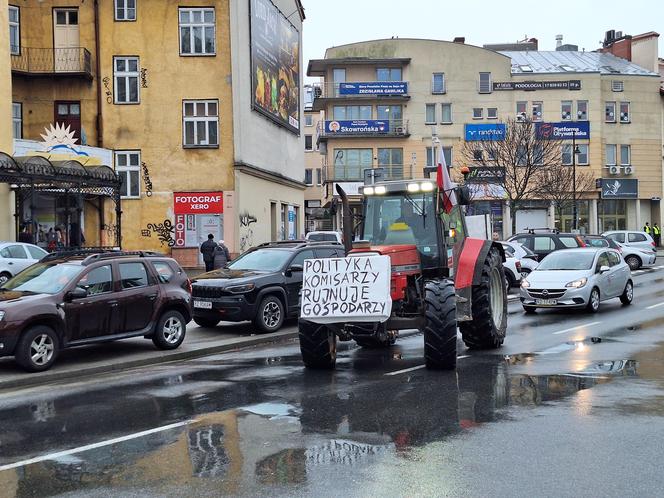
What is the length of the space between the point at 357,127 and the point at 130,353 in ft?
158

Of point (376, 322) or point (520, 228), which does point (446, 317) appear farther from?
point (520, 228)

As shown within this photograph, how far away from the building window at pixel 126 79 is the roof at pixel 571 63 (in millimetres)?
35783

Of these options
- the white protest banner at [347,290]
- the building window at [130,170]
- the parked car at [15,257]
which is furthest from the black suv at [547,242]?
the white protest banner at [347,290]

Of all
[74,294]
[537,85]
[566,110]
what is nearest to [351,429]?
[74,294]

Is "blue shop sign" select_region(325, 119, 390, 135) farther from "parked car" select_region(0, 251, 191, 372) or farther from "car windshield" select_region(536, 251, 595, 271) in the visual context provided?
"parked car" select_region(0, 251, 191, 372)

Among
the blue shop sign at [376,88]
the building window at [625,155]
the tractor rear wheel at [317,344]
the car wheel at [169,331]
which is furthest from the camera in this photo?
the building window at [625,155]

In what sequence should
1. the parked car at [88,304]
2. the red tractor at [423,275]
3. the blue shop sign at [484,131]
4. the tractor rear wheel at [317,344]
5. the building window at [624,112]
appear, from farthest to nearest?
the building window at [624,112], the blue shop sign at [484,131], the parked car at [88,304], the tractor rear wheel at [317,344], the red tractor at [423,275]

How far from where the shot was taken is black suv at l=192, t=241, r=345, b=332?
1534 cm

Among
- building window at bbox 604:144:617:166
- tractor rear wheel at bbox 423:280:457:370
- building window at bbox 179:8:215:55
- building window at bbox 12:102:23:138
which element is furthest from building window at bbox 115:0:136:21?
building window at bbox 604:144:617:166

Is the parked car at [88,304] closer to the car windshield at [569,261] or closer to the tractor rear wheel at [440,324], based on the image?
the tractor rear wheel at [440,324]

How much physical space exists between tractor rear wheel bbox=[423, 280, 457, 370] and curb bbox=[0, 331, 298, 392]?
15.1 ft

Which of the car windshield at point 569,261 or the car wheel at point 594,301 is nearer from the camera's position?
the car wheel at point 594,301

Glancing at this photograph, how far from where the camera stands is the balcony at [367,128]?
195ft

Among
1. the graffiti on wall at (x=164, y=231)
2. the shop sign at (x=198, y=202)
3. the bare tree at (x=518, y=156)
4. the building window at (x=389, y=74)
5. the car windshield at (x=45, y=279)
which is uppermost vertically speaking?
the building window at (x=389, y=74)
